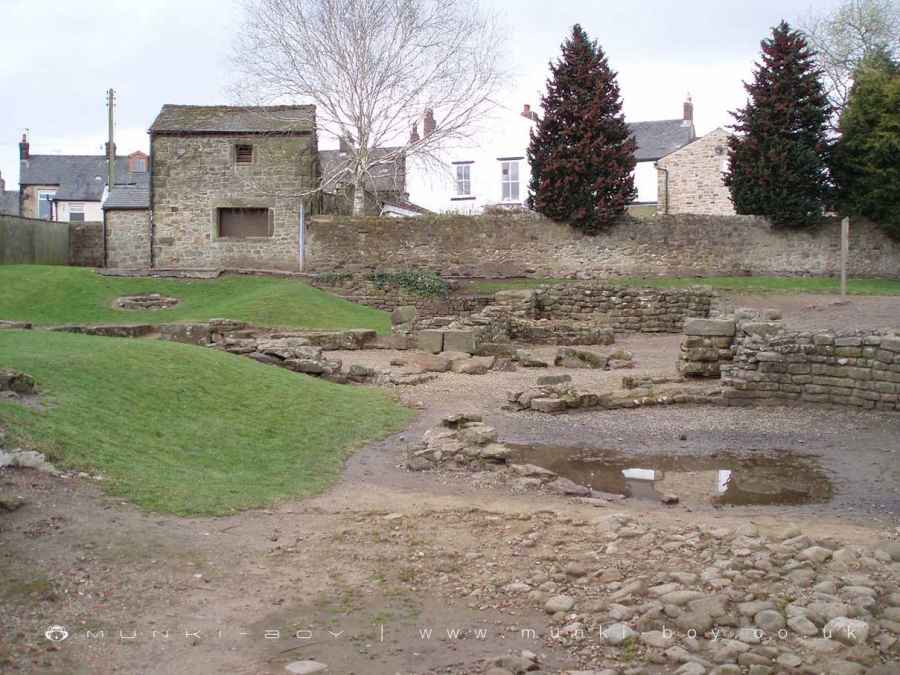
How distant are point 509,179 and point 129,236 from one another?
19.9 m

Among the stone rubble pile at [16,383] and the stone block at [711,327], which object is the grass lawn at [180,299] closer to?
the stone block at [711,327]

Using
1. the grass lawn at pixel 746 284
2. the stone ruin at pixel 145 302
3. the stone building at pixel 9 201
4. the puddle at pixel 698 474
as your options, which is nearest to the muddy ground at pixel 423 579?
the puddle at pixel 698 474

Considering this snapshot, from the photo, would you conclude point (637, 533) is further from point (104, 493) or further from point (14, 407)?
point (14, 407)

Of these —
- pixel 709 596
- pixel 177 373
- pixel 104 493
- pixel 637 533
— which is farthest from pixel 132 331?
pixel 709 596

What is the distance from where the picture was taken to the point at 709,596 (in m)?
5.49

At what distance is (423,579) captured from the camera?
20.1ft

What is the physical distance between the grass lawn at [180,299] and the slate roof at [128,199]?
536 cm

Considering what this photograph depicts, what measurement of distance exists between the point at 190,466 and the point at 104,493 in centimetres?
154

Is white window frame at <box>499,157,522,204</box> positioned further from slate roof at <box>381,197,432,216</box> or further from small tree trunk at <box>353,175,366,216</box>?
small tree trunk at <box>353,175,366,216</box>

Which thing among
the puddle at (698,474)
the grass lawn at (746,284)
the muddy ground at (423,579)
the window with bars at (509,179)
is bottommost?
the puddle at (698,474)

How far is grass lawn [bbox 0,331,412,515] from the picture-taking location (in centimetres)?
800

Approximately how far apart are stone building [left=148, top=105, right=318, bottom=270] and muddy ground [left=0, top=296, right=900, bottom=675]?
25178 mm

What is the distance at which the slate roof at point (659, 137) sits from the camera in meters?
47.5

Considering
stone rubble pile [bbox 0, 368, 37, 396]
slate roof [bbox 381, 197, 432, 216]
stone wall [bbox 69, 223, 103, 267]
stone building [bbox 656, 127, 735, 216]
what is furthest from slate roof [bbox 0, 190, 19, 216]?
stone rubble pile [bbox 0, 368, 37, 396]
